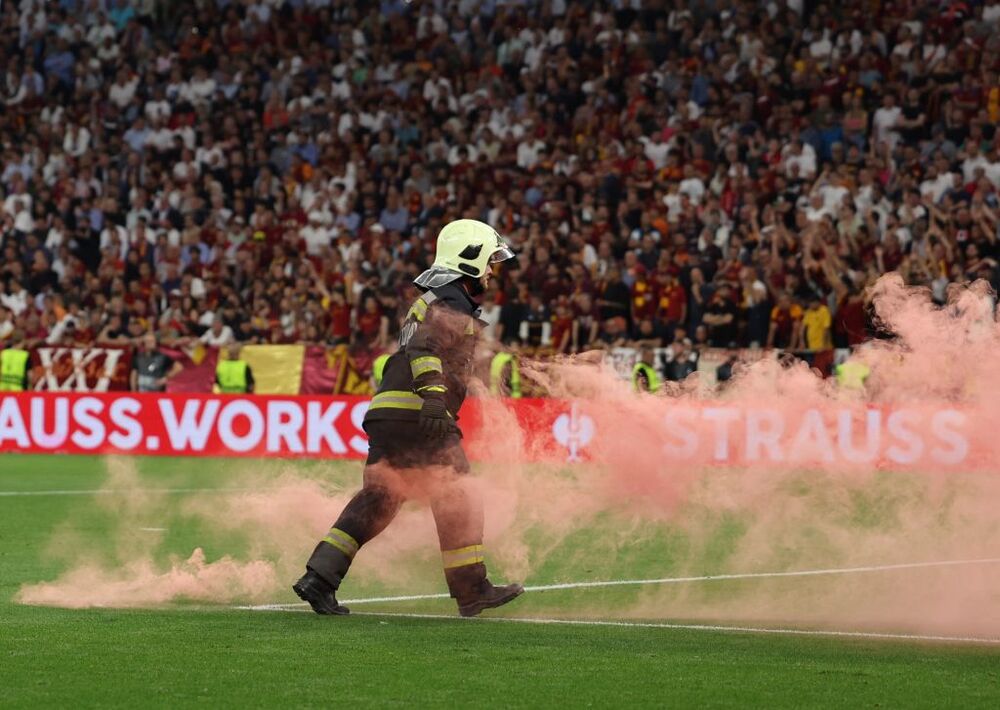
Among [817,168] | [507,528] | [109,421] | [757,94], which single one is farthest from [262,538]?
[757,94]

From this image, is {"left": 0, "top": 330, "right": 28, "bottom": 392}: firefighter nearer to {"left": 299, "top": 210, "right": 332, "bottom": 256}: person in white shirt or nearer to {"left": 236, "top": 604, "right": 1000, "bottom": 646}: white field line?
{"left": 299, "top": 210, "right": 332, "bottom": 256}: person in white shirt

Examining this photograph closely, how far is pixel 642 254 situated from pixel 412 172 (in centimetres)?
545

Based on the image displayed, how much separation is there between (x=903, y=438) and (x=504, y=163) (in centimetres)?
1572

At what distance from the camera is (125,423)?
23859 mm

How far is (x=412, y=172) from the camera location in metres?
27.8

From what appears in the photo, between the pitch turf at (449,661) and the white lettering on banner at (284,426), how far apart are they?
1186 cm

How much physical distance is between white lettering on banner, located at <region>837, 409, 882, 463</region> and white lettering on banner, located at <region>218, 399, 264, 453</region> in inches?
479

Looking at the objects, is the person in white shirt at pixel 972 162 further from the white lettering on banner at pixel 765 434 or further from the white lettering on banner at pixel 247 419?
the white lettering on banner at pixel 765 434

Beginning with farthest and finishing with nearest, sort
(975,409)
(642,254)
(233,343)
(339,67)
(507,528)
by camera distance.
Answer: (339,67), (233,343), (642,254), (507,528), (975,409)

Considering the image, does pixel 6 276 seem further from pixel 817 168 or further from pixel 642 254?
pixel 817 168

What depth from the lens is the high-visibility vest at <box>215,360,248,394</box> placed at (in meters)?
24.7

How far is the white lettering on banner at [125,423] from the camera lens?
23797 mm

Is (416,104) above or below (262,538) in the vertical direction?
above

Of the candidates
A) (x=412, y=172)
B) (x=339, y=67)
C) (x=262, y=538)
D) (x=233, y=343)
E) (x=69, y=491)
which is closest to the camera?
(x=262, y=538)
